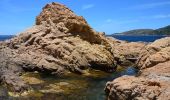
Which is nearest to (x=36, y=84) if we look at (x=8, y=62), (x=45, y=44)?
(x=8, y=62)

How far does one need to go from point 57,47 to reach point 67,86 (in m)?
11.8

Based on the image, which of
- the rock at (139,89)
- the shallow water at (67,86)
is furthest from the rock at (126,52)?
the rock at (139,89)

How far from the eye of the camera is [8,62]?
4031cm

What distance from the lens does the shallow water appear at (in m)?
29.8

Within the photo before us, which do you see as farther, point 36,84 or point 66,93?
point 36,84

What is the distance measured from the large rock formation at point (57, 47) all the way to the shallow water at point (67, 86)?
1820mm

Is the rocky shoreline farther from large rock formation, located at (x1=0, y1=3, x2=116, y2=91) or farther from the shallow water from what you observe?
the shallow water

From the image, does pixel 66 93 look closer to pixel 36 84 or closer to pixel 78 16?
pixel 36 84

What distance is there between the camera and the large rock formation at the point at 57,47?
138 ft

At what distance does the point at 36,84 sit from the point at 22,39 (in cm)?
1573

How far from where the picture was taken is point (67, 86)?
34.7 m

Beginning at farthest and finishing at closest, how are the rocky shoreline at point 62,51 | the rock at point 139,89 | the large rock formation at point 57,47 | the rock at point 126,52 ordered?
the rock at point 126,52
the large rock formation at point 57,47
the rocky shoreline at point 62,51
the rock at point 139,89

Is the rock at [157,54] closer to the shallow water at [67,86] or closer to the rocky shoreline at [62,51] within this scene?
the rocky shoreline at [62,51]

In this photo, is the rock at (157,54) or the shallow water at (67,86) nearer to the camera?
the shallow water at (67,86)
